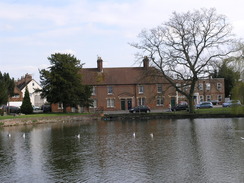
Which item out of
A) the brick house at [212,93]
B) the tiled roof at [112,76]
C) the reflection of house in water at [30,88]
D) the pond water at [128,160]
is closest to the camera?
the pond water at [128,160]

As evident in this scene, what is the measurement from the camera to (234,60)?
4303 cm

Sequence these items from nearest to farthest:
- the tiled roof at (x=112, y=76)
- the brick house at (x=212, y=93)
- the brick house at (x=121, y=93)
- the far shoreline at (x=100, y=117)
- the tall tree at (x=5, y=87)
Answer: the far shoreline at (x=100, y=117) → the tall tree at (x=5, y=87) → the brick house at (x=121, y=93) → the tiled roof at (x=112, y=76) → the brick house at (x=212, y=93)

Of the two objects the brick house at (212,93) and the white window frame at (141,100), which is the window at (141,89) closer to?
the white window frame at (141,100)

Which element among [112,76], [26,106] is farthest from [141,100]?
[26,106]

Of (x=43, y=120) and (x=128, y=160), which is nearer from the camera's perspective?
(x=128, y=160)

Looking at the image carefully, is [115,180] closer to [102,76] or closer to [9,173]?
[9,173]

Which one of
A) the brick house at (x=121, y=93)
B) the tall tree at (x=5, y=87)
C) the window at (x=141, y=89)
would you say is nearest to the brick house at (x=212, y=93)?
the brick house at (x=121, y=93)

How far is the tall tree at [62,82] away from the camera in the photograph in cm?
5898

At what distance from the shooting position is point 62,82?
59.2 metres

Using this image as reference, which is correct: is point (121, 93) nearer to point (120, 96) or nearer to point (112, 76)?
point (120, 96)

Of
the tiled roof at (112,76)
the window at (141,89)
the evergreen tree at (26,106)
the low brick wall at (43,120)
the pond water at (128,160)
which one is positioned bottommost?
the pond water at (128,160)

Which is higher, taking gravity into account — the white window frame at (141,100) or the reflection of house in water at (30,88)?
the reflection of house in water at (30,88)

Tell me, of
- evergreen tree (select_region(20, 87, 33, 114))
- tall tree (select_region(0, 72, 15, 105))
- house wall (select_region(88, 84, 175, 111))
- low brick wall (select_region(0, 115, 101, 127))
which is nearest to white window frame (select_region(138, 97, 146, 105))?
house wall (select_region(88, 84, 175, 111))

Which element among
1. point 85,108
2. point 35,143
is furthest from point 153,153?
point 85,108
